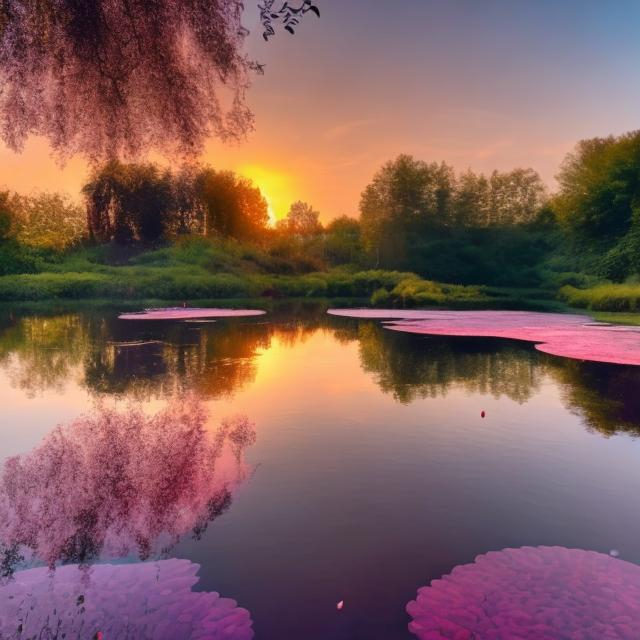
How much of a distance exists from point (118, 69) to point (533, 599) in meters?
5.99

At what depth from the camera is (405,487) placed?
6.87 metres

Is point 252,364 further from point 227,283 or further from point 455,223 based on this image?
point 455,223

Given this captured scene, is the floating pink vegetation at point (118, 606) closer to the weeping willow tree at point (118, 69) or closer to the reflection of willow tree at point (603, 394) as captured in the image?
the weeping willow tree at point (118, 69)

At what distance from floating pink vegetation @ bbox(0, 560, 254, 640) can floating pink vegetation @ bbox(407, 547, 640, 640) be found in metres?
1.50

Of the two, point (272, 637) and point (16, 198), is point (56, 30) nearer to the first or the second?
point (272, 637)

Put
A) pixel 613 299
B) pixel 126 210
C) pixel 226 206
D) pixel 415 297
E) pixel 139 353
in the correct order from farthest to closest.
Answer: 1. pixel 226 206
2. pixel 126 210
3. pixel 415 297
4. pixel 613 299
5. pixel 139 353

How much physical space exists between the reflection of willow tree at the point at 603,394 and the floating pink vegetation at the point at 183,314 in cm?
1944

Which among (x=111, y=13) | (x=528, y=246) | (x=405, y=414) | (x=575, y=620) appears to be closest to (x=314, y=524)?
(x=575, y=620)

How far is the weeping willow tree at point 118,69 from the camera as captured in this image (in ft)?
17.6

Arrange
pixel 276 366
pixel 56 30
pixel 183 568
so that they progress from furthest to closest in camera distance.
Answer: pixel 276 366 < pixel 56 30 < pixel 183 568


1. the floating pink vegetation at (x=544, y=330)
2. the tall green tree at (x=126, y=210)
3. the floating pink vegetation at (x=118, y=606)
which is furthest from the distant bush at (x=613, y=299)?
the tall green tree at (x=126, y=210)

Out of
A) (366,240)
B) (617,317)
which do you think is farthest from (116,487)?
(366,240)

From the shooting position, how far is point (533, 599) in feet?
15.0

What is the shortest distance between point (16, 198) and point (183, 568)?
6761cm
